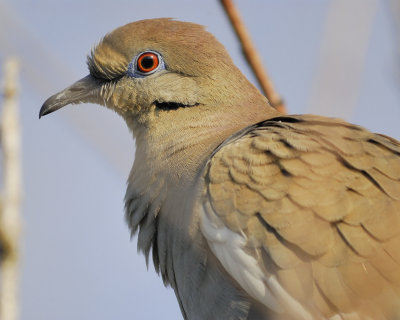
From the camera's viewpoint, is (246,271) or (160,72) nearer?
(246,271)

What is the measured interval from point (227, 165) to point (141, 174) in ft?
2.59

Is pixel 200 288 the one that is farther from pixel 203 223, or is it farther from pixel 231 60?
pixel 231 60

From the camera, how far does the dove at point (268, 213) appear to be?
4.86 meters

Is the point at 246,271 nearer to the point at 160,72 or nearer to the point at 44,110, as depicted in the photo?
the point at 160,72

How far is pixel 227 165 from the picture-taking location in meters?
5.11

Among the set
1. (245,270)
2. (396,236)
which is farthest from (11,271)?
(396,236)

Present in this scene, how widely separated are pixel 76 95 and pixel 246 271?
1.91m

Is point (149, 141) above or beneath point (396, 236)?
above

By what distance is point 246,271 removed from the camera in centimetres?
492

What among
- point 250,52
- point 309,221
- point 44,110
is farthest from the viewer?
point 44,110

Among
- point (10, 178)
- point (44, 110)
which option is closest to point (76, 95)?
point (44, 110)

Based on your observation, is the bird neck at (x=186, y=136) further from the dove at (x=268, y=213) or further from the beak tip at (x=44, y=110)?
the beak tip at (x=44, y=110)

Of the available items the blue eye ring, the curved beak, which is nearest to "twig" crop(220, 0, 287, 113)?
the blue eye ring

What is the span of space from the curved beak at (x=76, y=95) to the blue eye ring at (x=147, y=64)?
0.97 ft
